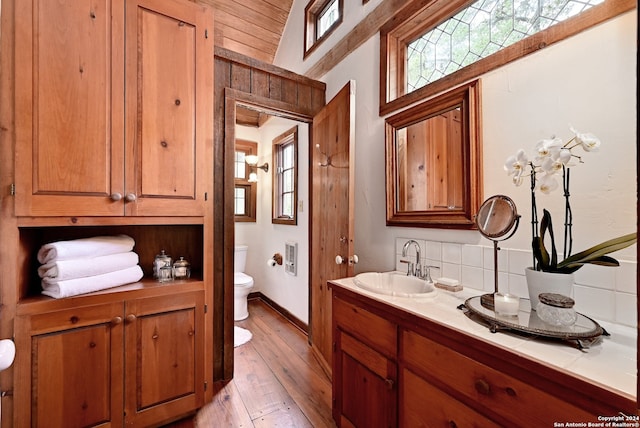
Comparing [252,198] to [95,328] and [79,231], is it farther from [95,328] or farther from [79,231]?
[95,328]

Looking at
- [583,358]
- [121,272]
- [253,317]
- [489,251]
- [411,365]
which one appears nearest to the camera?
[583,358]

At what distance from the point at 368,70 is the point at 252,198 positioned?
231 centimetres

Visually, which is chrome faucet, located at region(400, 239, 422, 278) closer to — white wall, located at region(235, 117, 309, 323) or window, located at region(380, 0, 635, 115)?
window, located at region(380, 0, 635, 115)

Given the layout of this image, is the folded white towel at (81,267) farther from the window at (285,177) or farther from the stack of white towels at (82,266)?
the window at (285,177)

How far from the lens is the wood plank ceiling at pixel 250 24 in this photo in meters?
2.73

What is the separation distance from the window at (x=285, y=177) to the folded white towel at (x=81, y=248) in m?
1.63

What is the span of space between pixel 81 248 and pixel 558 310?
189cm

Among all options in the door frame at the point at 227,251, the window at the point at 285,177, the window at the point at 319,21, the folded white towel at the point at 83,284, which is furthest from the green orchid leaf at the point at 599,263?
the window at the point at 319,21

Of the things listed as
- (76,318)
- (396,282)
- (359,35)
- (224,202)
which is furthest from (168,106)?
(396,282)

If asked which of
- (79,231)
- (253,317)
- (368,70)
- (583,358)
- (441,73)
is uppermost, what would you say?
(368,70)

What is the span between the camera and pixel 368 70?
1935 mm

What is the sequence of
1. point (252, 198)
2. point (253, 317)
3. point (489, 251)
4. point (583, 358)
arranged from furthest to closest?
point (252, 198)
point (253, 317)
point (489, 251)
point (583, 358)

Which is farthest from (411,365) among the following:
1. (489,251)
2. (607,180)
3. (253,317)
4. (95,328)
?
(253,317)

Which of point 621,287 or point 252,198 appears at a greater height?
point 252,198
